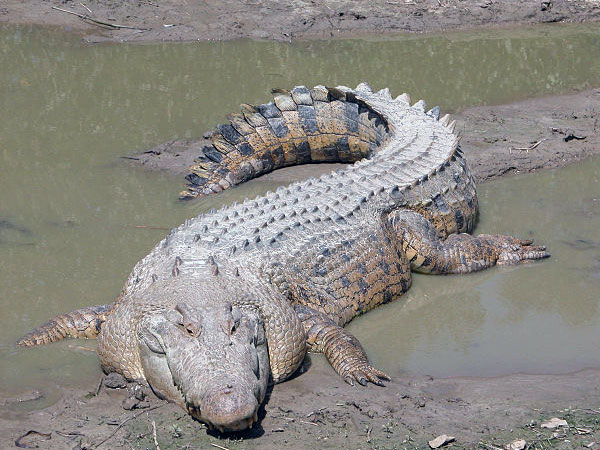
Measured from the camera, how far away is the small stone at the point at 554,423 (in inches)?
179

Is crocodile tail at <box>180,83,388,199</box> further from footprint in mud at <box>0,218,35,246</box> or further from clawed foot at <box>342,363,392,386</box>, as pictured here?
clawed foot at <box>342,363,392,386</box>

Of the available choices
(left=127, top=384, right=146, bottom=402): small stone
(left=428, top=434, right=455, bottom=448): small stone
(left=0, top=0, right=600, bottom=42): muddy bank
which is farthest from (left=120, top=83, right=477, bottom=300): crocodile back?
(left=0, top=0, right=600, bottom=42): muddy bank

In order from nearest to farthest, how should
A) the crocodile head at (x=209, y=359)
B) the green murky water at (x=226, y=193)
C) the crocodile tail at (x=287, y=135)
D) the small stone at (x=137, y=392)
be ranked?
the crocodile head at (x=209, y=359), the small stone at (x=137, y=392), the green murky water at (x=226, y=193), the crocodile tail at (x=287, y=135)

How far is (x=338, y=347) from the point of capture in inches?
208

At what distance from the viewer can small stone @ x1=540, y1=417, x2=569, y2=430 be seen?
4.55 m

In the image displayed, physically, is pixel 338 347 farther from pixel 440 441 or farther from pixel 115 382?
pixel 115 382

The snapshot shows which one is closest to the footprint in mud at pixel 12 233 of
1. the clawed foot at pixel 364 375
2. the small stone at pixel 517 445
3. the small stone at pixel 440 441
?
the clawed foot at pixel 364 375

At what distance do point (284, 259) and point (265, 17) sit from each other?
8175 mm

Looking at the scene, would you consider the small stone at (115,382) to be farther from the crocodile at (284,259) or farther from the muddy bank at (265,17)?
the muddy bank at (265,17)

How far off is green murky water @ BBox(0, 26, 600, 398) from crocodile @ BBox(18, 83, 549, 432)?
0.21 m

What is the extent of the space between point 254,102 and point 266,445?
6.41 metres

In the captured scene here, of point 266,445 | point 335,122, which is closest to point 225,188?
point 335,122

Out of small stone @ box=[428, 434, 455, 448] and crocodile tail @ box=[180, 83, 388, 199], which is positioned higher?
crocodile tail @ box=[180, 83, 388, 199]

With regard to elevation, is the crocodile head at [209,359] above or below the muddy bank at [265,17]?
below
